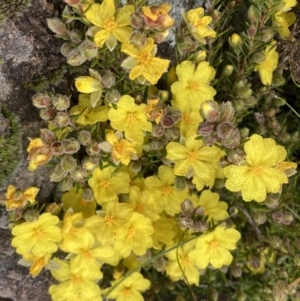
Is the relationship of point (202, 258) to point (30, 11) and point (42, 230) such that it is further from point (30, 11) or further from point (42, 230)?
point (30, 11)

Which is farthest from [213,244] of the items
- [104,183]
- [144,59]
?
[144,59]

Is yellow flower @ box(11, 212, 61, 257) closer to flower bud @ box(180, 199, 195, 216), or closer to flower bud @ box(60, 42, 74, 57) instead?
flower bud @ box(180, 199, 195, 216)

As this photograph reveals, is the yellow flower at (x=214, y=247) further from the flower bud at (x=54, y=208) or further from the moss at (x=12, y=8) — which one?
the moss at (x=12, y=8)

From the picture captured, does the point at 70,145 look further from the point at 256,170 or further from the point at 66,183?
the point at 256,170

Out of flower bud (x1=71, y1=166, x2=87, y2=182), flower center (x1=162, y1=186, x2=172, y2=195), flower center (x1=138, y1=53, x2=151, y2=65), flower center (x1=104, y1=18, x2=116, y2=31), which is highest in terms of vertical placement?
flower center (x1=104, y1=18, x2=116, y2=31)

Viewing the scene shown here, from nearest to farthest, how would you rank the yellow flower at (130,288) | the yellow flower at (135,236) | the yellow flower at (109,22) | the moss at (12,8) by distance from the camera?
the yellow flower at (109,22)
the moss at (12,8)
the yellow flower at (135,236)
the yellow flower at (130,288)

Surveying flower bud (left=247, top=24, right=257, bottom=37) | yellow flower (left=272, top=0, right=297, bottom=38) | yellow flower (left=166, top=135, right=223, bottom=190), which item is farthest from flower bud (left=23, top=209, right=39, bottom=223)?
yellow flower (left=272, top=0, right=297, bottom=38)

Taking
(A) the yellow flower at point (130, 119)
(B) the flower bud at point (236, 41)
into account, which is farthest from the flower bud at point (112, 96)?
(B) the flower bud at point (236, 41)

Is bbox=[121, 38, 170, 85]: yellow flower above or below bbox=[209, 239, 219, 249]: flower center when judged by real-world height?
above
